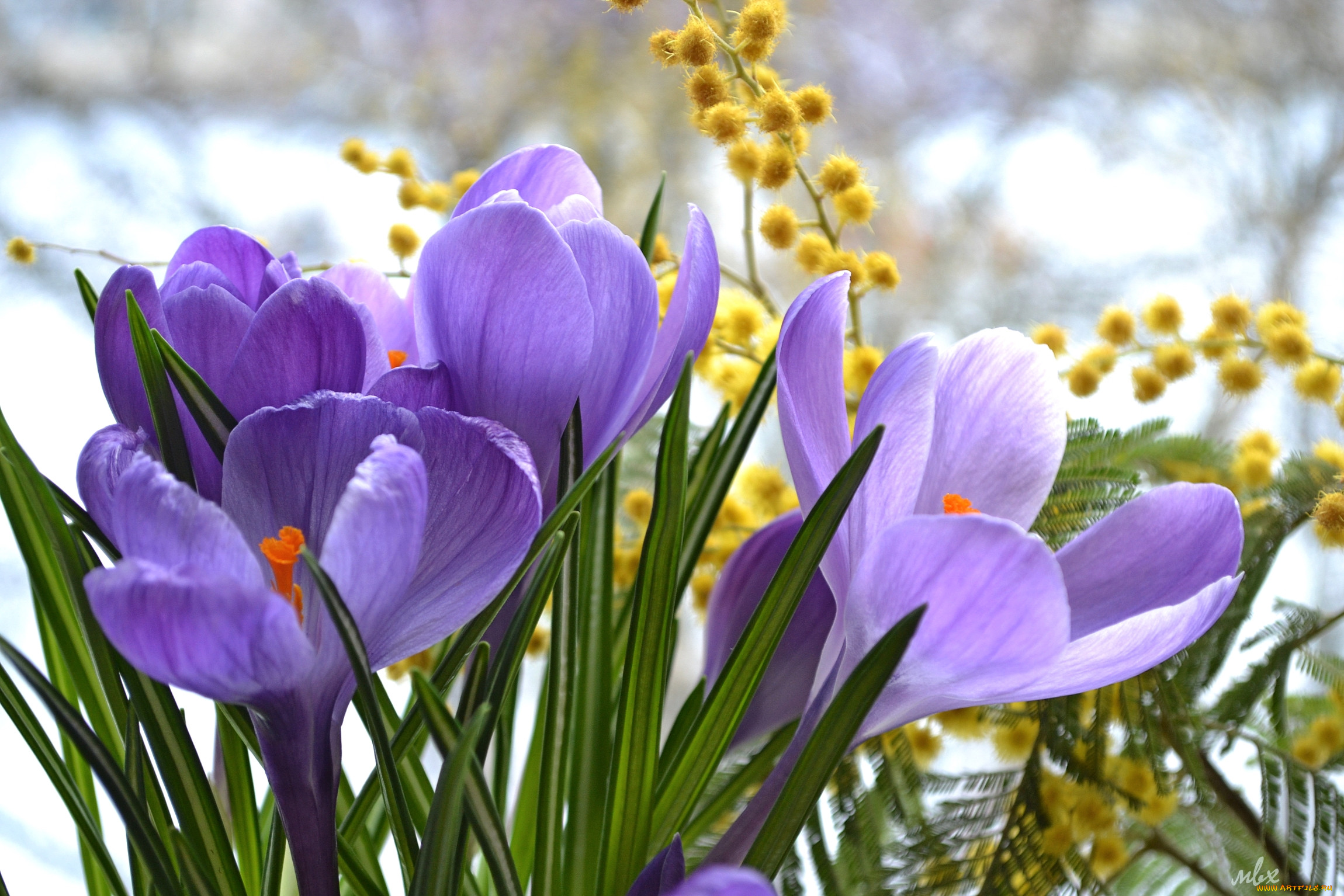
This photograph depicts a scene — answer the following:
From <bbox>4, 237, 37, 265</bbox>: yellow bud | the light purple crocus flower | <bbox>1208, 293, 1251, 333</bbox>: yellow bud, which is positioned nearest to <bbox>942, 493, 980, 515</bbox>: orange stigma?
the light purple crocus flower

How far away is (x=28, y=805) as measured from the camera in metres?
0.93

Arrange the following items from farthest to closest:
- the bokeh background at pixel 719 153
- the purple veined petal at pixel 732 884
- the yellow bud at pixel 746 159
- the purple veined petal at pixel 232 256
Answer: the bokeh background at pixel 719 153
the yellow bud at pixel 746 159
the purple veined petal at pixel 232 256
the purple veined petal at pixel 732 884

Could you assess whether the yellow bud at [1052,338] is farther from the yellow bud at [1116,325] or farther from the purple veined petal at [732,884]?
the purple veined petal at [732,884]

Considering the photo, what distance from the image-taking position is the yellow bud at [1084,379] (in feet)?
1.21

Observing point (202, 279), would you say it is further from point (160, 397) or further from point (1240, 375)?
point (1240, 375)

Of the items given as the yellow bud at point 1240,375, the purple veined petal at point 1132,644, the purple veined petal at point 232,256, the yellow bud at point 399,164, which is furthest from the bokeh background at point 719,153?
the purple veined petal at point 1132,644

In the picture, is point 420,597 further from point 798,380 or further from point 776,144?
point 776,144

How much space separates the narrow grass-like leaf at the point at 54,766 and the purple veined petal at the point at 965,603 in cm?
17

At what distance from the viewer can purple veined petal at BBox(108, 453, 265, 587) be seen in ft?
0.51

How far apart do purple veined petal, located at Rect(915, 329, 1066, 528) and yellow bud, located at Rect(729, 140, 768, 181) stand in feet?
0.38

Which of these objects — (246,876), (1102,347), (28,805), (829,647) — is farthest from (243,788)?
(28,805)

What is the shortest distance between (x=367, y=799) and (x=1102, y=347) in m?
0.30

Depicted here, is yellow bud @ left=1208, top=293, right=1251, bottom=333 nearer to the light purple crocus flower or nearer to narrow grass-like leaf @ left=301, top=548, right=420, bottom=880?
the light purple crocus flower

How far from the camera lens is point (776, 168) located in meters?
0.32
